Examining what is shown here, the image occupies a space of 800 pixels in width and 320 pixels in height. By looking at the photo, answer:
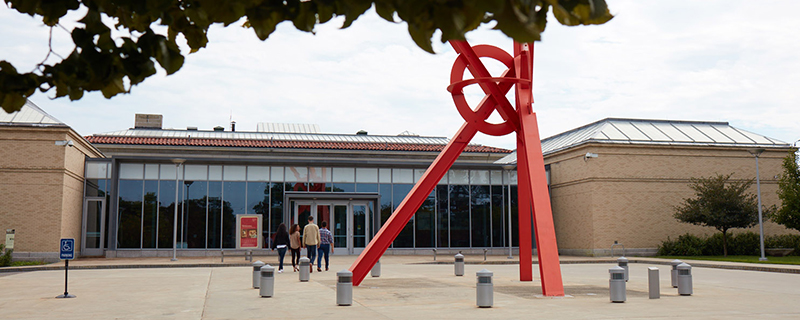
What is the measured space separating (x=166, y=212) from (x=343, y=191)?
8637mm

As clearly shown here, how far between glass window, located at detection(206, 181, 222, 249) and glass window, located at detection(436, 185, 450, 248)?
36.1 feet

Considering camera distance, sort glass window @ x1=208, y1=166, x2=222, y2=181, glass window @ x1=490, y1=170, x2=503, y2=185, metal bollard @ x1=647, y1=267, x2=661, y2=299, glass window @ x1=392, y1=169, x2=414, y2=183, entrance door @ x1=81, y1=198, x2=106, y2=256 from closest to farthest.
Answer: metal bollard @ x1=647, y1=267, x2=661, y2=299
entrance door @ x1=81, y1=198, x2=106, y2=256
glass window @ x1=208, y1=166, x2=222, y2=181
glass window @ x1=392, y1=169, x2=414, y2=183
glass window @ x1=490, y1=170, x2=503, y2=185

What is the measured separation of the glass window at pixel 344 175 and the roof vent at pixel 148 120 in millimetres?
16751

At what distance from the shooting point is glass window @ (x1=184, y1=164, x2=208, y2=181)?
32.0 meters

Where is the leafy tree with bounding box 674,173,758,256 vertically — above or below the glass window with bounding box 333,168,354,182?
below

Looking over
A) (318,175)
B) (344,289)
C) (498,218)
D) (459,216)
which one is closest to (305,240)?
(344,289)

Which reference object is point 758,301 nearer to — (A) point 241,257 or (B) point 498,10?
(B) point 498,10

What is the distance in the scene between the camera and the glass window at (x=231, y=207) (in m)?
31.7

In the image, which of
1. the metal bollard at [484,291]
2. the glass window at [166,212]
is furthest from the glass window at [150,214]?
the metal bollard at [484,291]

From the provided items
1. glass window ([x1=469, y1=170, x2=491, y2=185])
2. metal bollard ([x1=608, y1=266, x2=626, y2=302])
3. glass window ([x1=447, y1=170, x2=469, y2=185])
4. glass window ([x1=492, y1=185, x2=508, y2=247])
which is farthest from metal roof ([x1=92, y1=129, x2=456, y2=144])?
metal bollard ([x1=608, y1=266, x2=626, y2=302])

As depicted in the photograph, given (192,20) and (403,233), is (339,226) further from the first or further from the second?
(192,20)

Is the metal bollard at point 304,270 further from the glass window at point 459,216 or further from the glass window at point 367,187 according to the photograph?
the glass window at point 459,216

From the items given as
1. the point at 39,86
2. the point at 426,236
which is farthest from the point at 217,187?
the point at 39,86

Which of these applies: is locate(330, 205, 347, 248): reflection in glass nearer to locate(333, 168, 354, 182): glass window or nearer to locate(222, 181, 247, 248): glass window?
locate(333, 168, 354, 182): glass window
